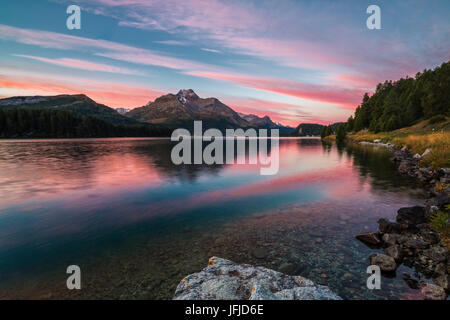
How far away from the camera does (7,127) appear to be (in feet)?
478

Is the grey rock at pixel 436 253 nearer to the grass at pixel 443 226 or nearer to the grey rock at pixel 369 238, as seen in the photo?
the grass at pixel 443 226

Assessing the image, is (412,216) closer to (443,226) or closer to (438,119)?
(443,226)

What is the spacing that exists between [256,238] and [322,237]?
10.2 feet

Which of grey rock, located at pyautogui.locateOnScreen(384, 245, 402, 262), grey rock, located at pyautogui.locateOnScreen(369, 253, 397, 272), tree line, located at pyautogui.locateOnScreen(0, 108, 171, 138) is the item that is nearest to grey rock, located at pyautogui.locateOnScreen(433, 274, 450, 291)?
grey rock, located at pyautogui.locateOnScreen(369, 253, 397, 272)

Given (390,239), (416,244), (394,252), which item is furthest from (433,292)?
(390,239)

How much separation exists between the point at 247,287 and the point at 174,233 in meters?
6.11

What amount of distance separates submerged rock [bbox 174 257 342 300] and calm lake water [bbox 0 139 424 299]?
1.52m

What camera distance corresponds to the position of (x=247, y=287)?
5.43m

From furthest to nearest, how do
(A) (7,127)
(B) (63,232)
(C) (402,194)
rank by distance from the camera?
(A) (7,127)
(C) (402,194)
(B) (63,232)


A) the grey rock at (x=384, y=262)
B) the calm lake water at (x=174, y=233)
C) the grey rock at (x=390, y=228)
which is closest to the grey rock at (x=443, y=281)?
the calm lake water at (x=174, y=233)
